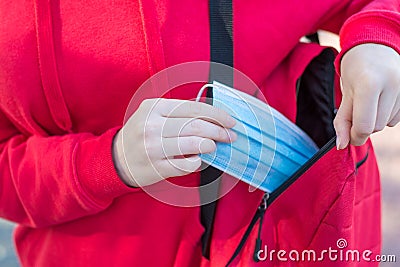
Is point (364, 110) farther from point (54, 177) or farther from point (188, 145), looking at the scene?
point (54, 177)

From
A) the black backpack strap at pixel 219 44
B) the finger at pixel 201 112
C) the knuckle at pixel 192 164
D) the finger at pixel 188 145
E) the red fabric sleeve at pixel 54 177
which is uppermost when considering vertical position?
the black backpack strap at pixel 219 44

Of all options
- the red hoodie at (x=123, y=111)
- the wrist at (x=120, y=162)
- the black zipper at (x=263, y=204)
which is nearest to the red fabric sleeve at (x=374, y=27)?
the red hoodie at (x=123, y=111)

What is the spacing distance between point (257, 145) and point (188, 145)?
0.08 metres

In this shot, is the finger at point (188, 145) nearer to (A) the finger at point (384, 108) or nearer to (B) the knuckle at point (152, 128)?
(B) the knuckle at point (152, 128)

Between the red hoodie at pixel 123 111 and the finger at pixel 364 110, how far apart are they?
0.13 feet

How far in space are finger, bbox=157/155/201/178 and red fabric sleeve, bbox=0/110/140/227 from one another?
0.20ft

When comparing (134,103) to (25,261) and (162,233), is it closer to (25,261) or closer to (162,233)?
(162,233)

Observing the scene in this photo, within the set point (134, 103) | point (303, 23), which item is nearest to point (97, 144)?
point (134, 103)

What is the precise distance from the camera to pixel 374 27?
23.6 inches

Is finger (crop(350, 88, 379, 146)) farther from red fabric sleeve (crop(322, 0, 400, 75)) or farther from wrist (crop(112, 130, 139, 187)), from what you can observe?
wrist (crop(112, 130, 139, 187))

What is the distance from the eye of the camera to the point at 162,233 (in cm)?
68

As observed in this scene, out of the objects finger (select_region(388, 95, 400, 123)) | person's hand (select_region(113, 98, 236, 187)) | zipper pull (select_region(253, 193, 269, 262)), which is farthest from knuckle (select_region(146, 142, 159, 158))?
finger (select_region(388, 95, 400, 123))

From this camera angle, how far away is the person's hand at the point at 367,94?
1.74 feet

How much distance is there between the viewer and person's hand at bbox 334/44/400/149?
531 millimetres
